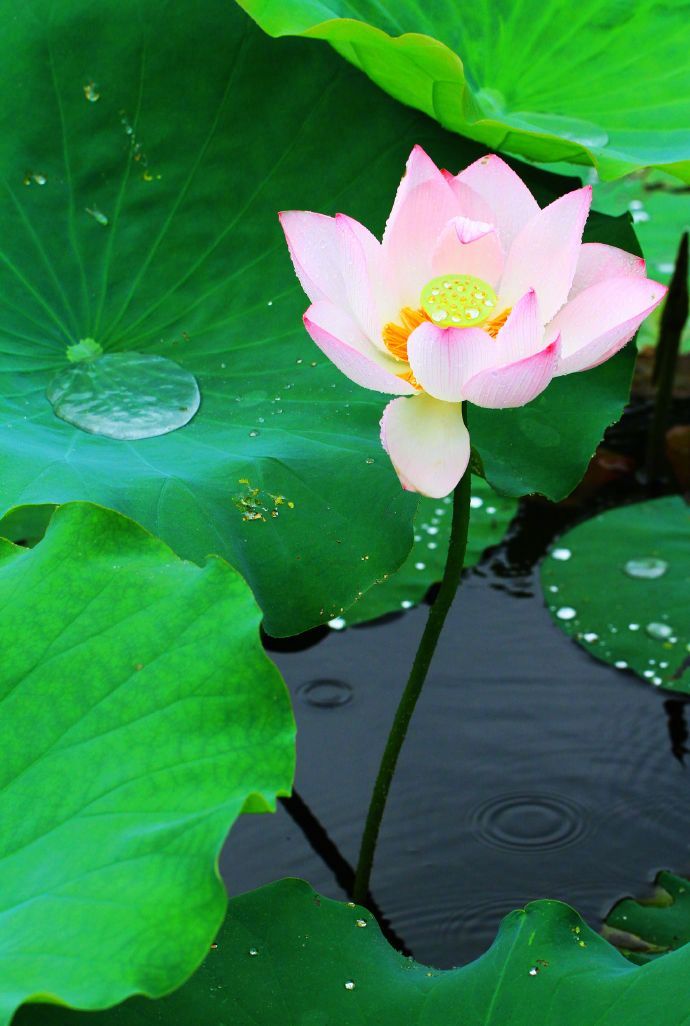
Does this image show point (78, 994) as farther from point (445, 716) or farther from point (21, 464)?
point (445, 716)

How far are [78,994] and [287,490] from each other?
0.58 metres

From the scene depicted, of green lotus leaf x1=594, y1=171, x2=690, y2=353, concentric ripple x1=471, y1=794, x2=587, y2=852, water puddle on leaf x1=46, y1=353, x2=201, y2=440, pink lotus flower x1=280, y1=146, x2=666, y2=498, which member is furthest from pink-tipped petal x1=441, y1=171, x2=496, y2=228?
green lotus leaf x1=594, y1=171, x2=690, y2=353

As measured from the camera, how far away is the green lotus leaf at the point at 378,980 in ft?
2.70

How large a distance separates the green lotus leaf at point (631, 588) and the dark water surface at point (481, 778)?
0.03 meters

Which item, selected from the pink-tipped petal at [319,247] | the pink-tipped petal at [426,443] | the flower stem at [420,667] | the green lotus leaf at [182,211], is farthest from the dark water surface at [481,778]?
the pink-tipped petal at [319,247]

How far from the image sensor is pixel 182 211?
4.39 ft

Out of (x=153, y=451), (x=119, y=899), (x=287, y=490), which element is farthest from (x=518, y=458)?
(x=119, y=899)

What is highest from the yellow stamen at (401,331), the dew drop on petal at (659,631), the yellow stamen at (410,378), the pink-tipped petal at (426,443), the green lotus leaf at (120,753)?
the yellow stamen at (401,331)

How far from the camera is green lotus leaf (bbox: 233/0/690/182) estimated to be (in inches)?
50.9

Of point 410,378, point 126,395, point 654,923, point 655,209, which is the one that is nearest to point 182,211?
point 126,395

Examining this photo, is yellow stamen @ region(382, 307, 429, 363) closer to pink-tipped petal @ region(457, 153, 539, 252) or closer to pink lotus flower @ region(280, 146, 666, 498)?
pink lotus flower @ region(280, 146, 666, 498)

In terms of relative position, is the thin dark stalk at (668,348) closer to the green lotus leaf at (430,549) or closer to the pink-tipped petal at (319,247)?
the green lotus leaf at (430,549)

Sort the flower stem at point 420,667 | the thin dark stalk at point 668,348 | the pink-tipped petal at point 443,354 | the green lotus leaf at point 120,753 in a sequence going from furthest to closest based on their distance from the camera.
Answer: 1. the thin dark stalk at point 668,348
2. the flower stem at point 420,667
3. the pink-tipped petal at point 443,354
4. the green lotus leaf at point 120,753

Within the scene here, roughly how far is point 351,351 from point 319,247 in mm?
154
